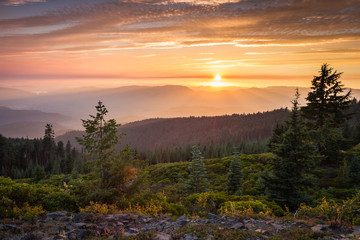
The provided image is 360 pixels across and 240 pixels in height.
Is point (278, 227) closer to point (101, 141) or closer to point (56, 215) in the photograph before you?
point (56, 215)

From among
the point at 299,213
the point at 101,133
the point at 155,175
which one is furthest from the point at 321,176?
the point at 155,175

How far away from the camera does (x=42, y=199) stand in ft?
36.5

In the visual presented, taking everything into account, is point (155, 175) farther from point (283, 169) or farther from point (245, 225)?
point (245, 225)

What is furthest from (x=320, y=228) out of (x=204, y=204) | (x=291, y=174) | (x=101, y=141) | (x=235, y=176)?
(x=235, y=176)

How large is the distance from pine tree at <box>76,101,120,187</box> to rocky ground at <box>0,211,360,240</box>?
341cm

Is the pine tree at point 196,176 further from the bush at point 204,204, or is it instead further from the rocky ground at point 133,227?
the rocky ground at point 133,227

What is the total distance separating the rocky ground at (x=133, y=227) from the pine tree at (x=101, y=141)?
11.2 feet

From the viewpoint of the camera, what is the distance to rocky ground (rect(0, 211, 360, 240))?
7555mm

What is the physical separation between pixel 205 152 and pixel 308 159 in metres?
93.7

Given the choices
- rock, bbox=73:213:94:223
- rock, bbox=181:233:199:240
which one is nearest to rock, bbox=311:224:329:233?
rock, bbox=181:233:199:240

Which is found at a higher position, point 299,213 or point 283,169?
point 283,169

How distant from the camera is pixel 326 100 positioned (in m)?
26.5

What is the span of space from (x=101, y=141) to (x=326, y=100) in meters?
27.6

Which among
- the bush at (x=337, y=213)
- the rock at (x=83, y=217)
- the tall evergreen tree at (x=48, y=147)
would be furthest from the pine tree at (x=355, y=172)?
the tall evergreen tree at (x=48, y=147)
